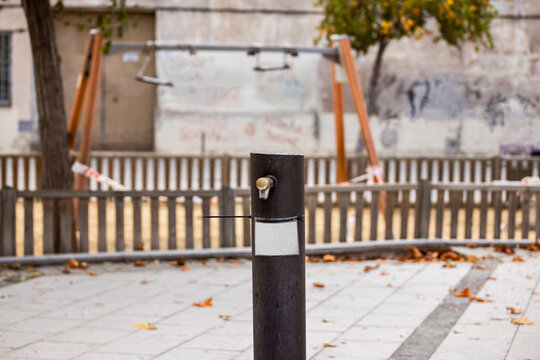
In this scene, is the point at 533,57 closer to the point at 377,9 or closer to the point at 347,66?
the point at 377,9

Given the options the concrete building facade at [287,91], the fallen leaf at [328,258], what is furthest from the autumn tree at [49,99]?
the concrete building facade at [287,91]

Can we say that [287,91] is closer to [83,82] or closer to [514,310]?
[83,82]

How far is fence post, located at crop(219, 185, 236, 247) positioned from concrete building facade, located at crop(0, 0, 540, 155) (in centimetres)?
1457

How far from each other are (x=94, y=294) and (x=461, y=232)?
6.06 meters

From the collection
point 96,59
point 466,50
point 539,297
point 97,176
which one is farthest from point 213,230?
point 466,50

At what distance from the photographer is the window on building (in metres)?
22.7

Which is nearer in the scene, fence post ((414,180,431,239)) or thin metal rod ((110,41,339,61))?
fence post ((414,180,431,239))

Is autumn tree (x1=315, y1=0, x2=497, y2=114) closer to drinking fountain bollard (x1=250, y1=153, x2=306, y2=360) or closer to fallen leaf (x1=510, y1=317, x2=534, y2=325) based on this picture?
fallen leaf (x1=510, y1=317, x2=534, y2=325)

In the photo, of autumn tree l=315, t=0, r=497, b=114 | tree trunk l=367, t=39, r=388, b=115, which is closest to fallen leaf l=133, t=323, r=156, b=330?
autumn tree l=315, t=0, r=497, b=114

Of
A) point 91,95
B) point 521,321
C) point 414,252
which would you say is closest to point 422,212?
point 414,252

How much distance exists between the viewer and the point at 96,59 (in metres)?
10.5

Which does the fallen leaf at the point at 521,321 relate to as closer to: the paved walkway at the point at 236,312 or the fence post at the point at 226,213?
the paved walkway at the point at 236,312

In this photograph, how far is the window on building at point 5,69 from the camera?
2273 centimetres

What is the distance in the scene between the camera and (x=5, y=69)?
75.0 ft
